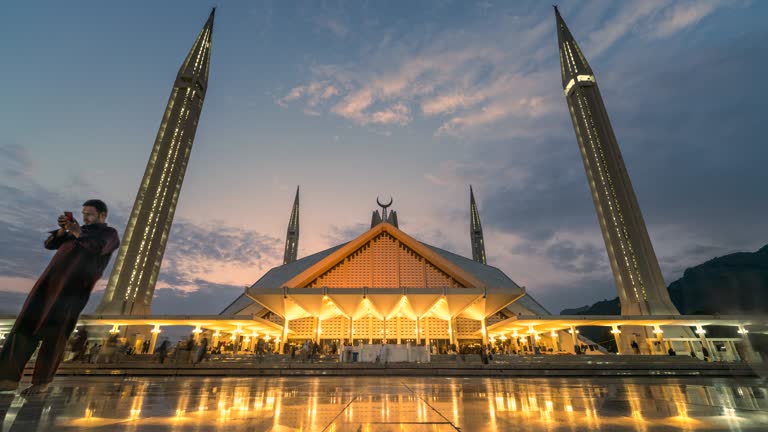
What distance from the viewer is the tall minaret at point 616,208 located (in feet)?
85.7

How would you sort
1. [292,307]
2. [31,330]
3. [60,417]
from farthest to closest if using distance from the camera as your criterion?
[292,307], [31,330], [60,417]

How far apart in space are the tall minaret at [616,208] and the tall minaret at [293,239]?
43.0 m

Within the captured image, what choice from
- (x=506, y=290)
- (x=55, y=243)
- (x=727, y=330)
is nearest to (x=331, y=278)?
(x=506, y=290)

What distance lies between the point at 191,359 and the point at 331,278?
14.8 meters

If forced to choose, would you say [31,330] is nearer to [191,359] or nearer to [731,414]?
[731,414]

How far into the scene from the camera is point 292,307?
71.2 feet

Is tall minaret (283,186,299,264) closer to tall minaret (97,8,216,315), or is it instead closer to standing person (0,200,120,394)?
tall minaret (97,8,216,315)

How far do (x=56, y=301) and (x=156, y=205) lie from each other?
94.5 feet

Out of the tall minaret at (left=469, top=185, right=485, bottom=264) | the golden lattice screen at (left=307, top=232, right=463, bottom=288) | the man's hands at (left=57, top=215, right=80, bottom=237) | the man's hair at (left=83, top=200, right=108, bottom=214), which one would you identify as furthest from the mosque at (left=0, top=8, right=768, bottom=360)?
the tall minaret at (left=469, top=185, right=485, bottom=264)

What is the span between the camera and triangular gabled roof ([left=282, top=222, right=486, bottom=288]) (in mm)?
23438

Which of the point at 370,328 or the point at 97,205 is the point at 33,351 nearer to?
the point at 97,205

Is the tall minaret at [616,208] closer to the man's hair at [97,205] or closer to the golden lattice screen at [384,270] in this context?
the golden lattice screen at [384,270]

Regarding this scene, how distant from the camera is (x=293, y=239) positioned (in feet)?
191

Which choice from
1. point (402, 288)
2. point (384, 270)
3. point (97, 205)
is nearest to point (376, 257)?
point (384, 270)
